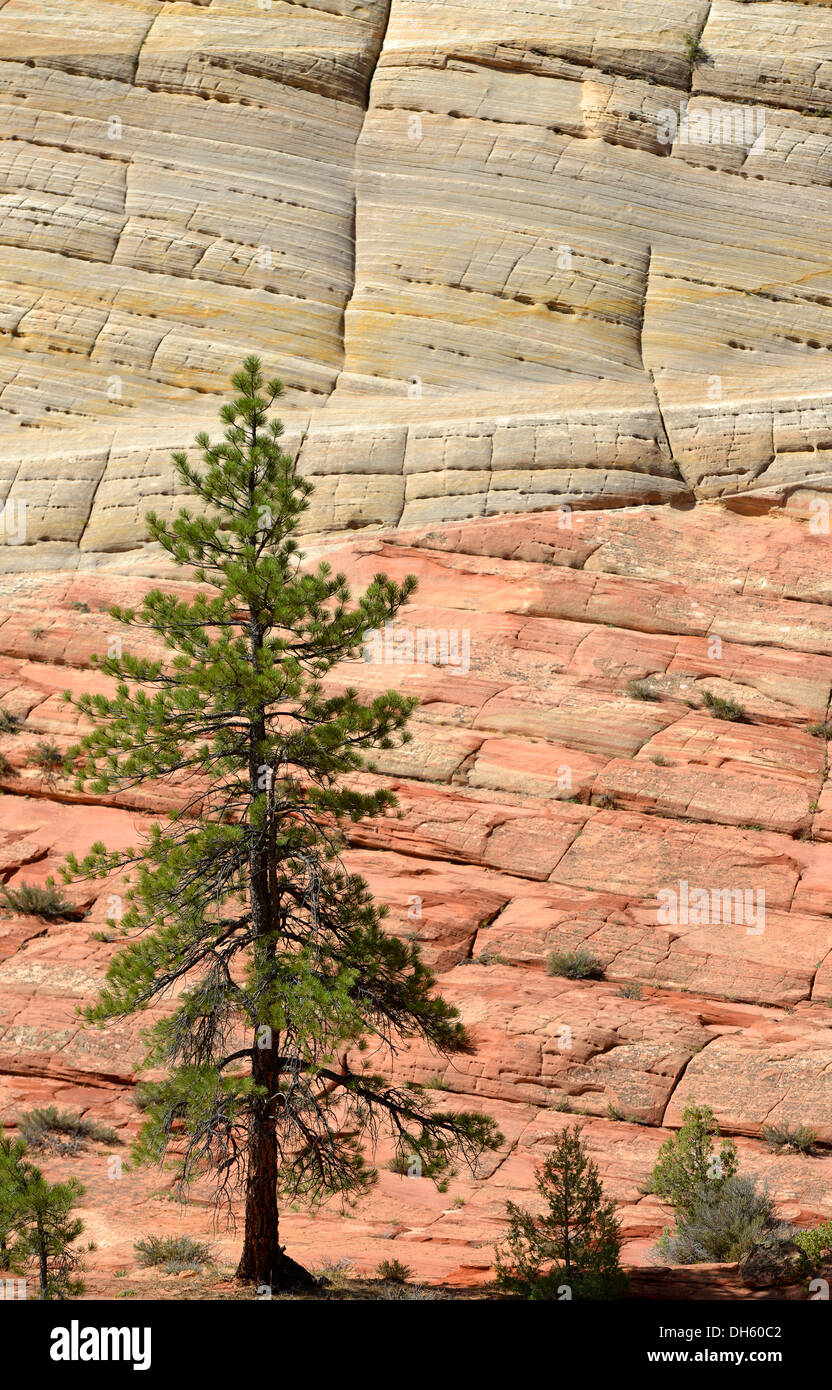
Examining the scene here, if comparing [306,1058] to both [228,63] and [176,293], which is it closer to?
[176,293]

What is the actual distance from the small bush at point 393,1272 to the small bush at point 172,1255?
163 centimetres

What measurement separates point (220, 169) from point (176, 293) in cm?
343

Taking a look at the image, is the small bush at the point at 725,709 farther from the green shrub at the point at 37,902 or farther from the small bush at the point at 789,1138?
the green shrub at the point at 37,902

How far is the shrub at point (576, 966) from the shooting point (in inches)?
689

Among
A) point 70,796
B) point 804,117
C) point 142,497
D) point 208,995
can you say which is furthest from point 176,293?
point 208,995

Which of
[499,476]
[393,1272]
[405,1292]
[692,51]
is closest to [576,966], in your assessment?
[393,1272]

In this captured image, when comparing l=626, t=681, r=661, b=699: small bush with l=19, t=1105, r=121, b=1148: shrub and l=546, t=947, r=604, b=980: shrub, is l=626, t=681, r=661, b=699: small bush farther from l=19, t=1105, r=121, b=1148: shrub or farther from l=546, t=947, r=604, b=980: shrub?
l=19, t=1105, r=121, b=1148: shrub

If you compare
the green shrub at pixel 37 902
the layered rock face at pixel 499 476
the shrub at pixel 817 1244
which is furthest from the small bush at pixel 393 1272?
the green shrub at pixel 37 902

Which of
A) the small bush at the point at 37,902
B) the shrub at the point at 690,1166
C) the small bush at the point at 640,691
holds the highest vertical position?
the small bush at the point at 640,691

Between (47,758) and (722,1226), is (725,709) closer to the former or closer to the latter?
(722,1226)

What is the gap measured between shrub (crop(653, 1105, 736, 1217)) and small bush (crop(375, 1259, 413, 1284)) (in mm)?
2706

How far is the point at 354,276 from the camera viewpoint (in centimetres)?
2936

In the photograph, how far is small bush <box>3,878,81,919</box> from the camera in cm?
1844

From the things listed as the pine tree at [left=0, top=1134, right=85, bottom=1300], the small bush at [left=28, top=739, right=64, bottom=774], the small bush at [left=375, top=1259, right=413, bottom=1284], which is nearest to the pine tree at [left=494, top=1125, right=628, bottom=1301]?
the small bush at [left=375, top=1259, right=413, bottom=1284]
